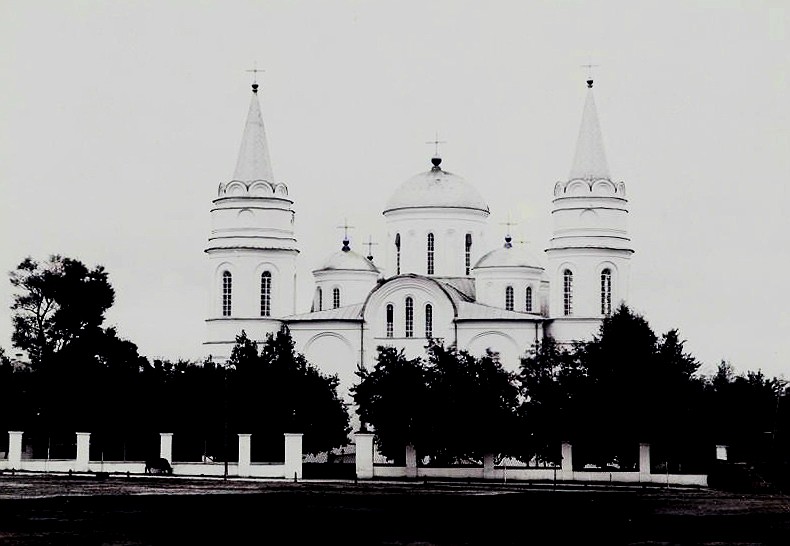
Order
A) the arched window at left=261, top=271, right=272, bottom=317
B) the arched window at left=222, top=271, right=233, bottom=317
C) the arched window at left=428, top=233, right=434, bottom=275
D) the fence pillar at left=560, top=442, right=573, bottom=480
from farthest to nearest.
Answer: the arched window at left=428, top=233, right=434, bottom=275, the arched window at left=261, top=271, right=272, bottom=317, the arched window at left=222, top=271, right=233, bottom=317, the fence pillar at left=560, top=442, right=573, bottom=480

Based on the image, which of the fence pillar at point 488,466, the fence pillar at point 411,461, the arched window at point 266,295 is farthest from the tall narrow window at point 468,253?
the fence pillar at point 411,461

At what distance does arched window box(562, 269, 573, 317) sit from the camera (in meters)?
71.4

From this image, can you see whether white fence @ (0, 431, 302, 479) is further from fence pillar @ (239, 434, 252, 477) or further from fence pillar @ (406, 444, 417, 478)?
fence pillar @ (406, 444, 417, 478)

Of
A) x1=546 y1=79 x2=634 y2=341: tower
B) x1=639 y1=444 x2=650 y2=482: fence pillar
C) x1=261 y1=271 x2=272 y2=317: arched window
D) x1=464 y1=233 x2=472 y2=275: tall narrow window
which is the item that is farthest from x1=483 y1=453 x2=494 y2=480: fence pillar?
x1=464 y1=233 x2=472 y2=275: tall narrow window

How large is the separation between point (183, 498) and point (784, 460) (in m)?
22.6

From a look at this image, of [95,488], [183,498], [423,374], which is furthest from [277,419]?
[183,498]

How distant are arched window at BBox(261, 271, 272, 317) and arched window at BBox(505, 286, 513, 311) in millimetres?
10074

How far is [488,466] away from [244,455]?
7042 millimetres

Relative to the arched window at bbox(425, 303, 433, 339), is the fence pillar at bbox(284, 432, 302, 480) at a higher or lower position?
lower

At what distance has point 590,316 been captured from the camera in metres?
70.8

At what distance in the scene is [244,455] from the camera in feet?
168

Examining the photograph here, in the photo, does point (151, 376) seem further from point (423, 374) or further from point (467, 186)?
point (467, 186)

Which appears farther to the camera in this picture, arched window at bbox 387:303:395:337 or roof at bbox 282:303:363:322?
roof at bbox 282:303:363:322

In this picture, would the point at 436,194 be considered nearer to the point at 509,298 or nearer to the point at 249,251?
the point at 509,298
